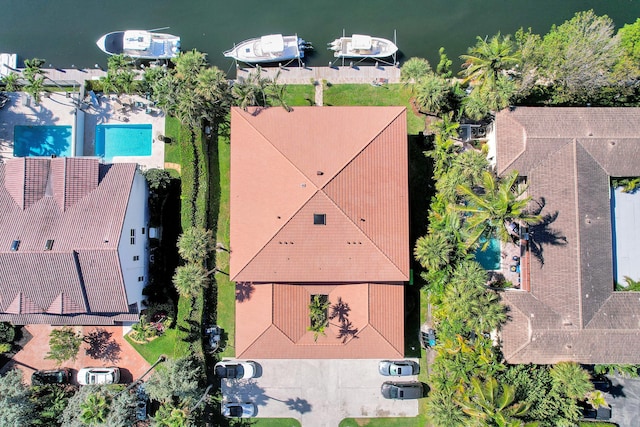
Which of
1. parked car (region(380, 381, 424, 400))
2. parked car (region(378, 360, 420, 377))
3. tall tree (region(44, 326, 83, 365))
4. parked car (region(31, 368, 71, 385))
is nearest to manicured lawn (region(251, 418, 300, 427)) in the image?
parked car (region(380, 381, 424, 400))

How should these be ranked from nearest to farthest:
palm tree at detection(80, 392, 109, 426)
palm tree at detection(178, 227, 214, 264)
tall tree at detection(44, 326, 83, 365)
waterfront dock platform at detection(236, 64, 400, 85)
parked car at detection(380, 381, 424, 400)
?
palm tree at detection(80, 392, 109, 426)
palm tree at detection(178, 227, 214, 264)
tall tree at detection(44, 326, 83, 365)
parked car at detection(380, 381, 424, 400)
waterfront dock platform at detection(236, 64, 400, 85)

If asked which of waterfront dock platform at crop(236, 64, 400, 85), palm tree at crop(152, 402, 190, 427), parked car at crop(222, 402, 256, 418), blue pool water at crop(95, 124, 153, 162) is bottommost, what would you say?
parked car at crop(222, 402, 256, 418)

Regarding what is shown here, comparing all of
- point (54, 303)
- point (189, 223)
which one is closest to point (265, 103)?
point (189, 223)

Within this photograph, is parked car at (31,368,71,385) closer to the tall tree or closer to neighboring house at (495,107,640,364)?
the tall tree

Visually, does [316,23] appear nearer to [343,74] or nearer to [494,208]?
[343,74]

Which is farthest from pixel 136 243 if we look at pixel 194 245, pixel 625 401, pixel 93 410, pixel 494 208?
pixel 625 401

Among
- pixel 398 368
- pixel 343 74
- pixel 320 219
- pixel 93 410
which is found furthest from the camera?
pixel 343 74

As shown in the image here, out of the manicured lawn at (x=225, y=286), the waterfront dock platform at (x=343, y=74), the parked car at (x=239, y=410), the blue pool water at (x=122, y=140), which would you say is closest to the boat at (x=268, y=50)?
the waterfront dock platform at (x=343, y=74)
